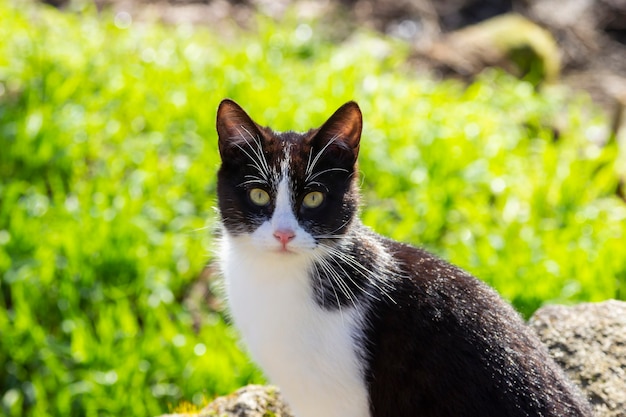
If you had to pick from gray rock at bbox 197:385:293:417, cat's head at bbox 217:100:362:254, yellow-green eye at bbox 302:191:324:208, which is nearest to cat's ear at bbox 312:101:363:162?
cat's head at bbox 217:100:362:254

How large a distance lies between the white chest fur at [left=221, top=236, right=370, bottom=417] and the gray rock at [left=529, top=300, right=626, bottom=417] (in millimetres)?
938

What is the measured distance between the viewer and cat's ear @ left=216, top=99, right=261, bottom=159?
274 cm

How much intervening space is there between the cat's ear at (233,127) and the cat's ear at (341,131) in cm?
21

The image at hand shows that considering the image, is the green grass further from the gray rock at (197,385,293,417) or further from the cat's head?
the cat's head

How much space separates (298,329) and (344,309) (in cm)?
16

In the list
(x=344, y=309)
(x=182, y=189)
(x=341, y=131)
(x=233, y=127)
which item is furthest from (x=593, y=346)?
(x=182, y=189)

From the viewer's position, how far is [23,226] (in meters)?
4.80

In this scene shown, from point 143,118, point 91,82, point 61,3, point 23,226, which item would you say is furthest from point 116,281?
point 61,3

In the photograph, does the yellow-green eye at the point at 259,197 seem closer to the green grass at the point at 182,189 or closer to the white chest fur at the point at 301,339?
the white chest fur at the point at 301,339

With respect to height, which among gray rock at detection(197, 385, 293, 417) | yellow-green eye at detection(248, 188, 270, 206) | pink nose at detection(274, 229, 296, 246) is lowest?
gray rock at detection(197, 385, 293, 417)

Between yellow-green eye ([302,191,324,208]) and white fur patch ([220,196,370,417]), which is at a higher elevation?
yellow-green eye ([302,191,324,208])

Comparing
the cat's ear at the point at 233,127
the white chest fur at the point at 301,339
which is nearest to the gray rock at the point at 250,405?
the white chest fur at the point at 301,339

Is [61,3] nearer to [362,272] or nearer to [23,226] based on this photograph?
[23,226]

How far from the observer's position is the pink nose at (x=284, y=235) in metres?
2.63
